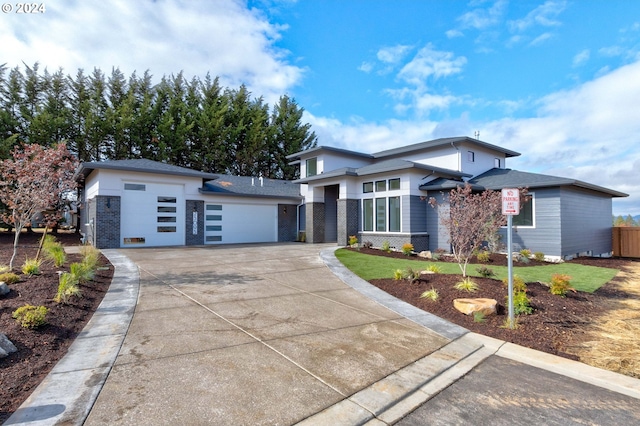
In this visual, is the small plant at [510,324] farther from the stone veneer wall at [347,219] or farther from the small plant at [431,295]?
the stone veneer wall at [347,219]

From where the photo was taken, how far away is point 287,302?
6.66 m

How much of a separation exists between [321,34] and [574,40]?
Answer: 847cm

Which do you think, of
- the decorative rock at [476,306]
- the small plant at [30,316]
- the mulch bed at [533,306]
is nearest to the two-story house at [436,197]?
the mulch bed at [533,306]

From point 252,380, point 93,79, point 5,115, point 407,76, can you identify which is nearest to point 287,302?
point 252,380

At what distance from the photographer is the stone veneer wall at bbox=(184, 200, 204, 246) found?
1719 centimetres

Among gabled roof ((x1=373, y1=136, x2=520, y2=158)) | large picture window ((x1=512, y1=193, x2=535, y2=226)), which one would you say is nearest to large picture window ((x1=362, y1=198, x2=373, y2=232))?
gabled roof ((x1=373, y1=136, x2=520, y2=158))

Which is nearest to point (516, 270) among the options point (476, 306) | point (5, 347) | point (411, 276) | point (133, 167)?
point (411, 276)

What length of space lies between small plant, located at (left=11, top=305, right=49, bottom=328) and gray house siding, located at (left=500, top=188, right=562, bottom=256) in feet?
50.9

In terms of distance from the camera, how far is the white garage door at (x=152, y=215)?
50.6 feet

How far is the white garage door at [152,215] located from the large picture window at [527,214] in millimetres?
16138

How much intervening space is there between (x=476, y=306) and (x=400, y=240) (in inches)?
369

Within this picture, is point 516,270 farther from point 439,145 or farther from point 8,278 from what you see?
point 8,278

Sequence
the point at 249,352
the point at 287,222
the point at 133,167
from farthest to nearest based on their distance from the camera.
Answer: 1. the point at 287,222
2. the point at 133,167
3. the point at 249,352

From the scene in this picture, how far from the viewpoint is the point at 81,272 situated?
7.16 meters
